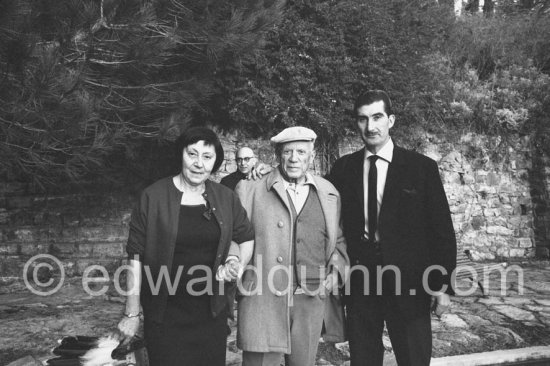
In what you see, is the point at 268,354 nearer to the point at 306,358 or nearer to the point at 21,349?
the point at 306,358

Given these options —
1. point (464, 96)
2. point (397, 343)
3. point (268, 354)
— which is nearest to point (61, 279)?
point (268, 354)

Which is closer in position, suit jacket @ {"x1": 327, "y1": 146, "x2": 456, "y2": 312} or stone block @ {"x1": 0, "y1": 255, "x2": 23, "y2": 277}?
suit jacket @ {"x1": 327, "y1": 146, "x2": 456, "y2": 312}

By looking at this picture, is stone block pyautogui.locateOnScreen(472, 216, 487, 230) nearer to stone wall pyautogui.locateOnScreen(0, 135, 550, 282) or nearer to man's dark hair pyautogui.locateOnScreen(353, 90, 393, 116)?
stone wall pyautogui.locateOnScreen(0, 135, 550, 282)

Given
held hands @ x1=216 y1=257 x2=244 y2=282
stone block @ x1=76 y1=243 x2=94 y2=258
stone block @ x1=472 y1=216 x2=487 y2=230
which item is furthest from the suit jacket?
stone block @ x1=472 y1=216 x2=487 y2=230

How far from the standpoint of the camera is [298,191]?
8.14 ft

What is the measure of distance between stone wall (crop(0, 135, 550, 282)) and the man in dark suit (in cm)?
440

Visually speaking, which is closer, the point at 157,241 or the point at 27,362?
the point at 157,241

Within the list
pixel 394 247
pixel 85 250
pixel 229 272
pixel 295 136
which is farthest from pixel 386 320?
pixel 85 250

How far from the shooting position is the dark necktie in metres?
2.39

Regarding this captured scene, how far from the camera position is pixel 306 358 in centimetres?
234

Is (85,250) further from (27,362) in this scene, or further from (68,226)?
(27,362)

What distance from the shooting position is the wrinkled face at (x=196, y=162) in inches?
86.0

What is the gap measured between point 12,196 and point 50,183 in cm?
63

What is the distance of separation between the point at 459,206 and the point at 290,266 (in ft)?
20.4
